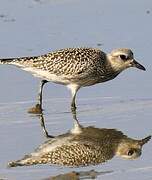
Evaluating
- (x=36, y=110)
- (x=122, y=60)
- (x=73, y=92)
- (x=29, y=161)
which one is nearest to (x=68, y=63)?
(x=73, y=92)

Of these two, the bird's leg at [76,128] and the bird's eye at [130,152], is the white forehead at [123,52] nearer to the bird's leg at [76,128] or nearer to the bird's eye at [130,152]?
the bird's leg at [76,128]

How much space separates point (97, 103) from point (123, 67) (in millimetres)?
776

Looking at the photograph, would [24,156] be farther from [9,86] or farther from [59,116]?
[9,86]

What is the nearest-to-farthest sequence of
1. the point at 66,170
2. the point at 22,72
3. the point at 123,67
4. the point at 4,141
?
the point at 66,170 → the point at 4,141 → the point at 123,67 → the point at 22,72

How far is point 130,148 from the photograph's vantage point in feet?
32.9

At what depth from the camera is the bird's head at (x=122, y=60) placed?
473 inches

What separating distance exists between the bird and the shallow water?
21 cm

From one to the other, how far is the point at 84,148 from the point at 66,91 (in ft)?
8.35

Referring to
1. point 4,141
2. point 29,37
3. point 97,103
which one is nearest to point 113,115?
point 97,103

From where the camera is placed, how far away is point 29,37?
47.3 ft

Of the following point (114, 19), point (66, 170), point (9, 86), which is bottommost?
point (66, 170)

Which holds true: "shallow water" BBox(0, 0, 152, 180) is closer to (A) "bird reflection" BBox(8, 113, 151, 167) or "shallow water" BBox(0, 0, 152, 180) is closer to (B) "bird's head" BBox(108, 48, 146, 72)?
(A) "bird reflection" BBox(8, 113, 151, 167)

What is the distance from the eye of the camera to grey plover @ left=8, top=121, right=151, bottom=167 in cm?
944

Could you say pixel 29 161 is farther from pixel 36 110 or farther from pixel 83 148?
pixel 36 110
